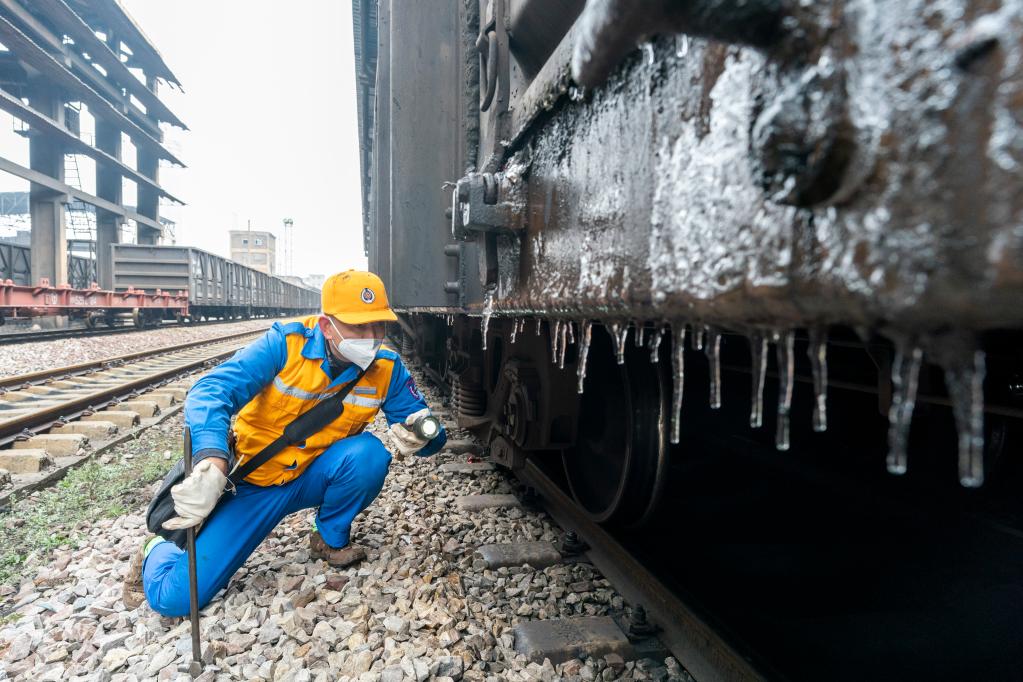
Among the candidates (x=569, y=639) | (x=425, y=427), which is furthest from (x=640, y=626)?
(x=425, y=427)

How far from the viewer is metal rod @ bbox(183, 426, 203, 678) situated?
206cm

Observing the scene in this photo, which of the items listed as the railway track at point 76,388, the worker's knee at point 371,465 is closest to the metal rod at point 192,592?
the worker's knee at point 371,465

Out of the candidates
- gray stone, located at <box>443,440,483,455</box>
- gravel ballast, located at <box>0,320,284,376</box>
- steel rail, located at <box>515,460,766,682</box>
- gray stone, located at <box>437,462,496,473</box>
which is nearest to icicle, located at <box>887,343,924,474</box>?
steel rail, located at <box>515,460,766,682</box>

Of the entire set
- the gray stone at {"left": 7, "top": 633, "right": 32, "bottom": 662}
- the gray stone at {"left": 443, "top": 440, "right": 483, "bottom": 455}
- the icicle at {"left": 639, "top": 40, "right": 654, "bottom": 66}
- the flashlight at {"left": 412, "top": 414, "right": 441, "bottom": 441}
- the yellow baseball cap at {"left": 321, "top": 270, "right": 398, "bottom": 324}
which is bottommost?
the gray stone at {"left": 7, "top": 633, "right": 32, "bottom": 662}

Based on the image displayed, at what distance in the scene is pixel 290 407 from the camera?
2.75m

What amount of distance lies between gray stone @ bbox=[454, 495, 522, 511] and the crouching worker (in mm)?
512

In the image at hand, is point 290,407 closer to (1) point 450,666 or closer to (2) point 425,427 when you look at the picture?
(2) point 425,427

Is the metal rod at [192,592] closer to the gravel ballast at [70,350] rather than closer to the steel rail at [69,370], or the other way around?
the steel rail at [69,370]

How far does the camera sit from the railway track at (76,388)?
17.1 ft

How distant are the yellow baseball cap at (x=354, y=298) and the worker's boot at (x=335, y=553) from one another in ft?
3.55

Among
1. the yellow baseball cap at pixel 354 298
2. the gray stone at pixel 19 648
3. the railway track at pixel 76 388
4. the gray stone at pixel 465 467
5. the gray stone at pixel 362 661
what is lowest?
the gray stone at pixel 19 648

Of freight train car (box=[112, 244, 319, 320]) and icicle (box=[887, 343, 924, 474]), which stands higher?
freight train car (box=[112, 244, 319, 320])

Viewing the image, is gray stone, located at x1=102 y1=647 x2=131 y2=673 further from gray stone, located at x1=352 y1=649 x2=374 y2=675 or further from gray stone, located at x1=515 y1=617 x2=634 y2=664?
gray stone, located at x1=515 y1=617 x2=634 y2=664

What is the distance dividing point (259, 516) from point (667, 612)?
180 cm
